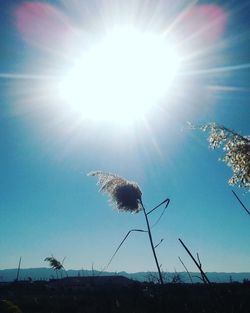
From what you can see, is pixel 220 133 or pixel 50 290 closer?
pixel 220 133

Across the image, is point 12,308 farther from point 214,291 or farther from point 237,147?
point 237,147

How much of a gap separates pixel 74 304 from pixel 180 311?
28.1ft

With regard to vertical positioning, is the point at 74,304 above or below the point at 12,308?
above

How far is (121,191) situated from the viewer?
31.8 feet

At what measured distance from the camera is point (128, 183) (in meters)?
9.84

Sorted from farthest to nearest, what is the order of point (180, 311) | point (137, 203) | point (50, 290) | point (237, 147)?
point (50, 290), point (180, 311), point (237, 147), point (137, 203)

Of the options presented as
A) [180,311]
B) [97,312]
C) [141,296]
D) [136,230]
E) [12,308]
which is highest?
[141,296]

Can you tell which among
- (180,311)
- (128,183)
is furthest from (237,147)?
(180,311)

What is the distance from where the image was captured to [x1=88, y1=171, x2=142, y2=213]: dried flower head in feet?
31.2

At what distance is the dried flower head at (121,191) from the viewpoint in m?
9.50

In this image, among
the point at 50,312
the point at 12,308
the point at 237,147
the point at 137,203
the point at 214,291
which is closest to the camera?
the point at 214,291

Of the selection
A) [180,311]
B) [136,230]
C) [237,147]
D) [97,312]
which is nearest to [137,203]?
[136,230]

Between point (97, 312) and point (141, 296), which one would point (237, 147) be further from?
point (141, 296)

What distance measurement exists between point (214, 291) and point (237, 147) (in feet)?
25.3
